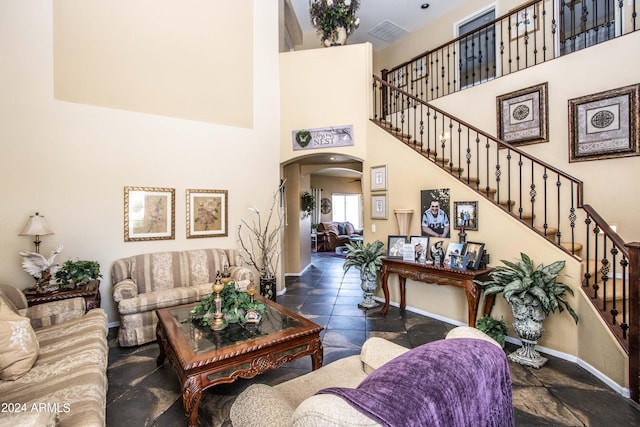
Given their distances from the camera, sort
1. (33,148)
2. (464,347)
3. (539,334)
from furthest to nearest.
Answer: (33,148) < (539,334) < (464,347)

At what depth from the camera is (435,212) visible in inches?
161

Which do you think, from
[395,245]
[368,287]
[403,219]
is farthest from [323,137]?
[368,287]

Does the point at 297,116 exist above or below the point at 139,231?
above

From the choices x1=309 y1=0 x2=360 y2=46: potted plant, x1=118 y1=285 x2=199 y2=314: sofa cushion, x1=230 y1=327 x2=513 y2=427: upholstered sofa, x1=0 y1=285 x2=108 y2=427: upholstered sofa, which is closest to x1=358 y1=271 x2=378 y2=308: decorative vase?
x1=118 y1=285 x2=199 y2=314: sofa cushion

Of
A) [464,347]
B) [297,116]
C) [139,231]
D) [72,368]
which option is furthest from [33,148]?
[464,347]

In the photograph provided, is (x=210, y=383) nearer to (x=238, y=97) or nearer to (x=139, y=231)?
(x=139, y=231)

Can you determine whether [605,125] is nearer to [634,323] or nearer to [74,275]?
[634,323]

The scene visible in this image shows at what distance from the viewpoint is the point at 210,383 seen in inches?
78.5

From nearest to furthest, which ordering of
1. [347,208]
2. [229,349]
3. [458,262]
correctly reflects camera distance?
[229,349] < [458,262] < [347,208]

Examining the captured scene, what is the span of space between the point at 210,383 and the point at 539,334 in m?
2.94

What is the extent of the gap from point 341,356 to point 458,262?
1.77 meters

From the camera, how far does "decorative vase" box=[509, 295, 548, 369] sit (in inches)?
110

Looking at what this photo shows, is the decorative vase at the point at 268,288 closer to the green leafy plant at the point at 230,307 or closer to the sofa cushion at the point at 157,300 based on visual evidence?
the sofa cushion at the point at 157,300

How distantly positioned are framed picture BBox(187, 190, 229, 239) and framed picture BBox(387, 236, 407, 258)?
8.55 ft
